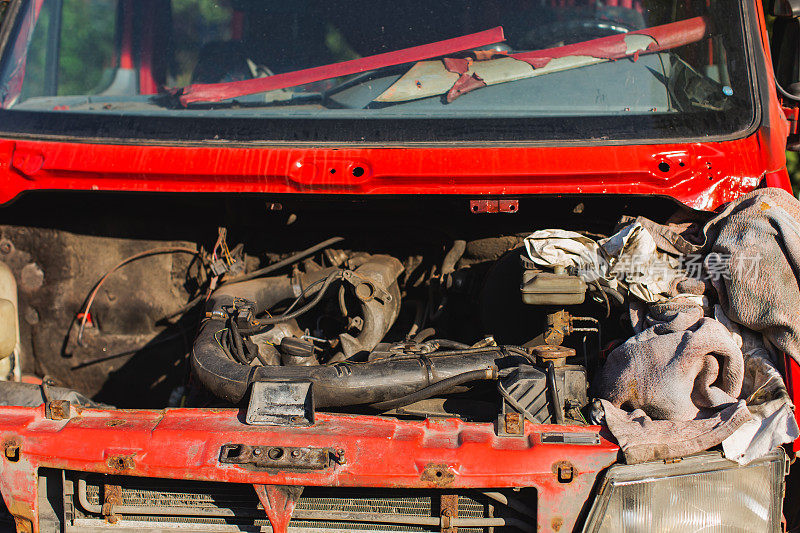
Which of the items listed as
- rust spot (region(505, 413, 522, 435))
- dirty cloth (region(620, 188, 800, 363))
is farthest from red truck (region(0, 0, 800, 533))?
dirty cloth (region(620, 188, 800, 363))

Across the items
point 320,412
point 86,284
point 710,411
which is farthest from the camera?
point 86,284

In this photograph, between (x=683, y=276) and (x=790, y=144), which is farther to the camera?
(x=790, y=144)

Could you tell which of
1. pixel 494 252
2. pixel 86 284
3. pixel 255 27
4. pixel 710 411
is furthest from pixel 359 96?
pixel 710 411

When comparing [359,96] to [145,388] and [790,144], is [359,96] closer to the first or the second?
[145,388]

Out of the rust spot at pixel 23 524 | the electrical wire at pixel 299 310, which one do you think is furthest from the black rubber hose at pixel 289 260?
the rust spot at pixel 23 524

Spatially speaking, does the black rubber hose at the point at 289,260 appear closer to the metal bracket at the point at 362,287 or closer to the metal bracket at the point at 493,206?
the metal bracket at the point at 362,287

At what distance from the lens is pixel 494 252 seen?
2432 millimetres

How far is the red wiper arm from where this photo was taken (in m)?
2.34

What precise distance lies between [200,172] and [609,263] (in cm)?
121

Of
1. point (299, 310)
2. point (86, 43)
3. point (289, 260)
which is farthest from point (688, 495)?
point (86, 43)

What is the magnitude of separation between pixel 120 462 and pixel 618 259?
1.38 metres

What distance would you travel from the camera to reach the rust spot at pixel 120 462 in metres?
1.71

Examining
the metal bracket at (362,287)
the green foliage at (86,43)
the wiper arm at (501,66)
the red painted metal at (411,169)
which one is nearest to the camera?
the red painted metal at (411,169)

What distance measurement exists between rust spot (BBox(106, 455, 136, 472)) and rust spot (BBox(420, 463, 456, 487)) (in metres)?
0.68
